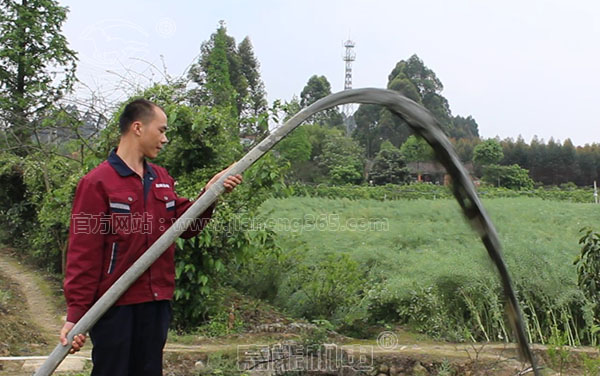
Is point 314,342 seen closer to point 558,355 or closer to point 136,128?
point 558,355

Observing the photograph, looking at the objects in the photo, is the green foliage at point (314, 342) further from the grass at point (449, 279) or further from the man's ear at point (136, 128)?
the man's ear at point (136, 128)

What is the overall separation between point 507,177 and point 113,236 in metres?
21.9

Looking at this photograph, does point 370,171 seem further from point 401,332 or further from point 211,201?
point 211,201

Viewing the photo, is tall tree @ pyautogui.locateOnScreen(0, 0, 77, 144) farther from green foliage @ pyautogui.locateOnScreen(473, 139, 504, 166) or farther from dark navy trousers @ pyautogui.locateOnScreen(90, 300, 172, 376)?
green foliage @ pyautogui.locateOnScreen(473, 139, 504, 166)

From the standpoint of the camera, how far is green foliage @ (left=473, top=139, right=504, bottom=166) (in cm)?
1939

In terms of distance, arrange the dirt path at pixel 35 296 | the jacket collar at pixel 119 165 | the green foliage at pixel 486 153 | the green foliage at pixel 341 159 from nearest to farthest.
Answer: the jacket collar at pixel 119 165, the dirt path at pixel 35 296, the green foliage at pixel 341 159, the green foliage at pixel 486 153

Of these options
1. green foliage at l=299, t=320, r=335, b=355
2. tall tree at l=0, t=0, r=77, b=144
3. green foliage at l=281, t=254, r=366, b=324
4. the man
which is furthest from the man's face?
tall tree at l=0, t=0, r=77, b=144

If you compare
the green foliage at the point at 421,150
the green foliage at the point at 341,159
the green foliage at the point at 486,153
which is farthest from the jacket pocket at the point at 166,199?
the green foliage at the point at 486,153

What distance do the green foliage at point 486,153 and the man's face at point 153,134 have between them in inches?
733

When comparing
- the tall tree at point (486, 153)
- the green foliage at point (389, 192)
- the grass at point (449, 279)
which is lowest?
the grass at point (449, 279)

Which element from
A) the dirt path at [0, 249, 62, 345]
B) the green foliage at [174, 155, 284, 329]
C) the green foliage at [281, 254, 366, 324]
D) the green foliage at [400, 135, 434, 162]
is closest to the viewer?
the green foliage at [400, 135, 434, 162]

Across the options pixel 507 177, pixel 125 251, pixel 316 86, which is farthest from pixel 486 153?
pixel 125 251

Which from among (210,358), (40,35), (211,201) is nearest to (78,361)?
(210,358)

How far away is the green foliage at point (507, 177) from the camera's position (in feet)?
68.5
